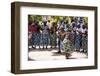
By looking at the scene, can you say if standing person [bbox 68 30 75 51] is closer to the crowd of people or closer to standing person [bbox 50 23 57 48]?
the crowd of people

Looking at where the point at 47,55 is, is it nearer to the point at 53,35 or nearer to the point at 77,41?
the point at 53,35

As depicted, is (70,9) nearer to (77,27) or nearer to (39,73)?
(77,27)

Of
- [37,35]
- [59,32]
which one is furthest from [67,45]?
[37,35]

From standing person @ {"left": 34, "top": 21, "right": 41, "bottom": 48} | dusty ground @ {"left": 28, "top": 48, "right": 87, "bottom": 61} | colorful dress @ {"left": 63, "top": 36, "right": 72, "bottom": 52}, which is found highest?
standing person @ {"left": 34, "top": 21, "right": 41, "bottom": 48}

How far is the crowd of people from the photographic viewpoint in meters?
1.76

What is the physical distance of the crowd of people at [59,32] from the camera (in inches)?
69.4

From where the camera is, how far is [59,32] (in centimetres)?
183

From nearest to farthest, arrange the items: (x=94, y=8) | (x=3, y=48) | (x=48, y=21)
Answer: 1. (x=3, y=48)
2. (x=48, y=21)
3. (x=94, y=8)

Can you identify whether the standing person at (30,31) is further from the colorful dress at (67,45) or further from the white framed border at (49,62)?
the colorful dress at (67,45)

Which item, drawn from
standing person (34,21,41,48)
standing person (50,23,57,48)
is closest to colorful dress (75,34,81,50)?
standing person (50,23,57,48)

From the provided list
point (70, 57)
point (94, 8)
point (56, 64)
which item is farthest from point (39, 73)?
point (94, 8)

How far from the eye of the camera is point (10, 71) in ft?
5.65

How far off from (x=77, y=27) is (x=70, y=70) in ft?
1.09

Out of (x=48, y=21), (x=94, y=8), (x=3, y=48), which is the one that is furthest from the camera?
(x=94, y=8)
